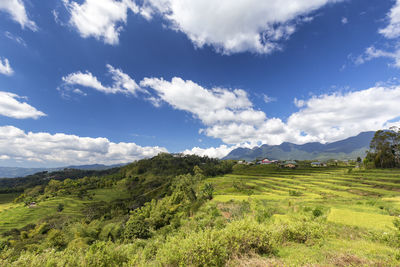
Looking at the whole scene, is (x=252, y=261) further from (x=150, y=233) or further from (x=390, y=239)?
(x=150, y=233)

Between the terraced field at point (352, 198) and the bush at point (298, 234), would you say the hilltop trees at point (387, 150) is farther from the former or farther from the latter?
the bush at point (298, 234)

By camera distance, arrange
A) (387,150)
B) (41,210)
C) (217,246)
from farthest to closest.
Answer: (41,210)
(387,150)
(217,246)

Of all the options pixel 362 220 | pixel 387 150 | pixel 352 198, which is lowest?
pixel 352 198

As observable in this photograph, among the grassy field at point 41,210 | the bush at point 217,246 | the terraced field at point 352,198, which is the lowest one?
the grassy field at point 41,210

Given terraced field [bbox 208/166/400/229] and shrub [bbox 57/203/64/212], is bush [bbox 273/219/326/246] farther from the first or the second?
shrub [bbox 57/203/64/212]

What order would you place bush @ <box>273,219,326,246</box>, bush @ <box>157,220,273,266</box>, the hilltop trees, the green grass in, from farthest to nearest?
the hilltop trees
the green grass
bush @ <box>273,219,326,246</box>
bush @ <box>157,220,273,266</box>

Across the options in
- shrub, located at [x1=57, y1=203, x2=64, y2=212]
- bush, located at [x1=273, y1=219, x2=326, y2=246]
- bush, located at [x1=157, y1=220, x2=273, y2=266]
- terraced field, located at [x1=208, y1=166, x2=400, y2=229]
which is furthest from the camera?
shrub, located at [x1=57, y1=203, x2=64, y2=212]

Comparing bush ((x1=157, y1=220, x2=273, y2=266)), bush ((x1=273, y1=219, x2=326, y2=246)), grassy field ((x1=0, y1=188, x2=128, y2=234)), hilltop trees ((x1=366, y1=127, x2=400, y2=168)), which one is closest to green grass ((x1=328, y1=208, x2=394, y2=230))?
bush ((x1=273, y1=219, x2=326, y2=246))

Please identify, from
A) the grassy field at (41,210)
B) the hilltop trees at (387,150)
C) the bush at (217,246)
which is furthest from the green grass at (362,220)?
the grassy field at (41,210)

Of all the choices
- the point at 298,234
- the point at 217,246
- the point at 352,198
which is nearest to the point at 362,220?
the point at 298,234

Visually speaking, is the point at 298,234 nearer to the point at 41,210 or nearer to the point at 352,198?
the point at 352,198

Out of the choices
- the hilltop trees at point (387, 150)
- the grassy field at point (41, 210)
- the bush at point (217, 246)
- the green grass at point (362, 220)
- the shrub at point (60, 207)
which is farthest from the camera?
the shrub at point (60, 207)

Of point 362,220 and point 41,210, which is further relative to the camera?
point 41,210

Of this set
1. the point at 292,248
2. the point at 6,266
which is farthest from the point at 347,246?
the point at 6,266
